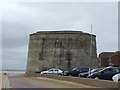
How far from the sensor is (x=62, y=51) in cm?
6519

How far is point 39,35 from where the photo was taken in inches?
2635

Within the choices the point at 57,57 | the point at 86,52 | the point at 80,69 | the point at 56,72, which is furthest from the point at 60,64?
the point at 80,69

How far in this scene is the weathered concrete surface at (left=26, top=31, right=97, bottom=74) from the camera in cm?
6444

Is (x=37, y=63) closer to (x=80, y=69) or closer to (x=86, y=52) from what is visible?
(x=86, y=52)

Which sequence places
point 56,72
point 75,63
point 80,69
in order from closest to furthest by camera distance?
point 80,69 → point 56,72 → point 75,63

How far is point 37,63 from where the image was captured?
64.8 meters

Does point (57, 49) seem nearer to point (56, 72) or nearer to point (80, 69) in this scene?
point (56, 72)

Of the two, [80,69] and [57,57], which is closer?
[80,69]

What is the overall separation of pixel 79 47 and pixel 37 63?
9290mm

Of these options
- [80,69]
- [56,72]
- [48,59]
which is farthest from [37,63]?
[80,69]

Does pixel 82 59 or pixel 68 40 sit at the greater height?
pixel 68 40

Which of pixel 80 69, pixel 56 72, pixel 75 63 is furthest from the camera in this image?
pixel 75 63

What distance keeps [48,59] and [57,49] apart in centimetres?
289

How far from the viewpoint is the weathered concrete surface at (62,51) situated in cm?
6444
